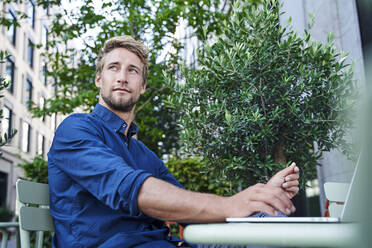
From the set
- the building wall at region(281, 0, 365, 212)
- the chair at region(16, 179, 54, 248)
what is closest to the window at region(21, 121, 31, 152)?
the building wall at region(281, 0, 365, 212)

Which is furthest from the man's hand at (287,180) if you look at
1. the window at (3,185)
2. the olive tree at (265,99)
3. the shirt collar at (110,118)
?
the window at (3,185)

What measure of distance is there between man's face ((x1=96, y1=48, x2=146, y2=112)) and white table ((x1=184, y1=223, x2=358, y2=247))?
59.1 inches

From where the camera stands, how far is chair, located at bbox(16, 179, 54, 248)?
1.75m

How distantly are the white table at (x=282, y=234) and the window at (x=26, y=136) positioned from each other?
29809 millimetres

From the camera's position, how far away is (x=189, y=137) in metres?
3.85

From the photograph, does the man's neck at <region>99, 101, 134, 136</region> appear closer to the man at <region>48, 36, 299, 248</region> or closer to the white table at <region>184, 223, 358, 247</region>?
the man at <region>48, 36, 299, 248</region>

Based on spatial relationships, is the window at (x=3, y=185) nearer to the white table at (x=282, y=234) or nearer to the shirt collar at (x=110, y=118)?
the shirt collar at (x=110, y=118)

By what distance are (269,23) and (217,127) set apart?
1.13 m

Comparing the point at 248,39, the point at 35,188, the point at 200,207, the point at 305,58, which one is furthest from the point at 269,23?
the point at 200,207

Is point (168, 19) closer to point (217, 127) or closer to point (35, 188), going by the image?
point (217, 127)

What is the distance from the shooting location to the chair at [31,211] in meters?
1.75

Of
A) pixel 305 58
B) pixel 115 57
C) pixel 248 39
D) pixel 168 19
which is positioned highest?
pixel 168 19

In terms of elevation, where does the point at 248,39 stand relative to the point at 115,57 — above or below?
above

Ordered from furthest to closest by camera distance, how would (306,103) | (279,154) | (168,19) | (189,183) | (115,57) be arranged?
1. (189,183)
2. (168,19)
3. (279,154)
4. (306,103)
5. (115,57)
